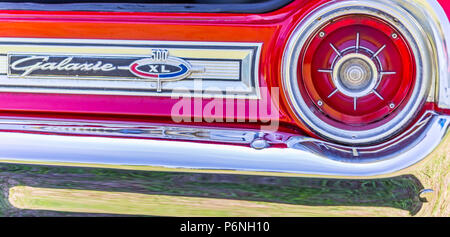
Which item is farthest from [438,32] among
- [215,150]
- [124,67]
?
[124,67]

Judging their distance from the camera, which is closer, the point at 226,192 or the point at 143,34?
the point at 226,192

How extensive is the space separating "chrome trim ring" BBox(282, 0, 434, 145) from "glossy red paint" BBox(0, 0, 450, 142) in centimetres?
3

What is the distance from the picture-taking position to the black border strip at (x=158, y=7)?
1.50m

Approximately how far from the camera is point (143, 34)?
154cm

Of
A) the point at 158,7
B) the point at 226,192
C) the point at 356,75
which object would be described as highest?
the point at 158,7

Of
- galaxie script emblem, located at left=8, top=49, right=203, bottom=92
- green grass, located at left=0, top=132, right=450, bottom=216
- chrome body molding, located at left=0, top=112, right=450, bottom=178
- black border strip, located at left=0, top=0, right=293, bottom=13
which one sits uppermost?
black border strip, located at left=0, top=0, right=293, bottom=13

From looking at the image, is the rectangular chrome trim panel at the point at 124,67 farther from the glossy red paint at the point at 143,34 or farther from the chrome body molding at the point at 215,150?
the chrome body molding at the point at 215,150

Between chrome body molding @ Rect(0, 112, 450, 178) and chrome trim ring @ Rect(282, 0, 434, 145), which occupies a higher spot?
chrome trim ring @ Rect(282, 0, 434, 145)

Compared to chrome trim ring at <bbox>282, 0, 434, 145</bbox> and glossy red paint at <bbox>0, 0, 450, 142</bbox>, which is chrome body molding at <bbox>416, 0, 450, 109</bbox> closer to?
chrome trim ring at <bbox>282, 0, 434, 145</bbox>

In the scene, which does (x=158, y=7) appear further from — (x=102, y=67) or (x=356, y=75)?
(x=356, y=75)

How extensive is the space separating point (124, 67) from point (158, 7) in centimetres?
22

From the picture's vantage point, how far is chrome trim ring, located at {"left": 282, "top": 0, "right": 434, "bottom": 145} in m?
1.39

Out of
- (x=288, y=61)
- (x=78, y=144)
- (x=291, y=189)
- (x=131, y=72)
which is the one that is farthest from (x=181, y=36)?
(x=291, y=189)

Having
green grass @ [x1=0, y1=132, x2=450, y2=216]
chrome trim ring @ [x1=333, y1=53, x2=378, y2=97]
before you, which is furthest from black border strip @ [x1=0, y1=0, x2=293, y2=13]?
green grass @ [x1=0, y1=132, x2=450, y2=216]
